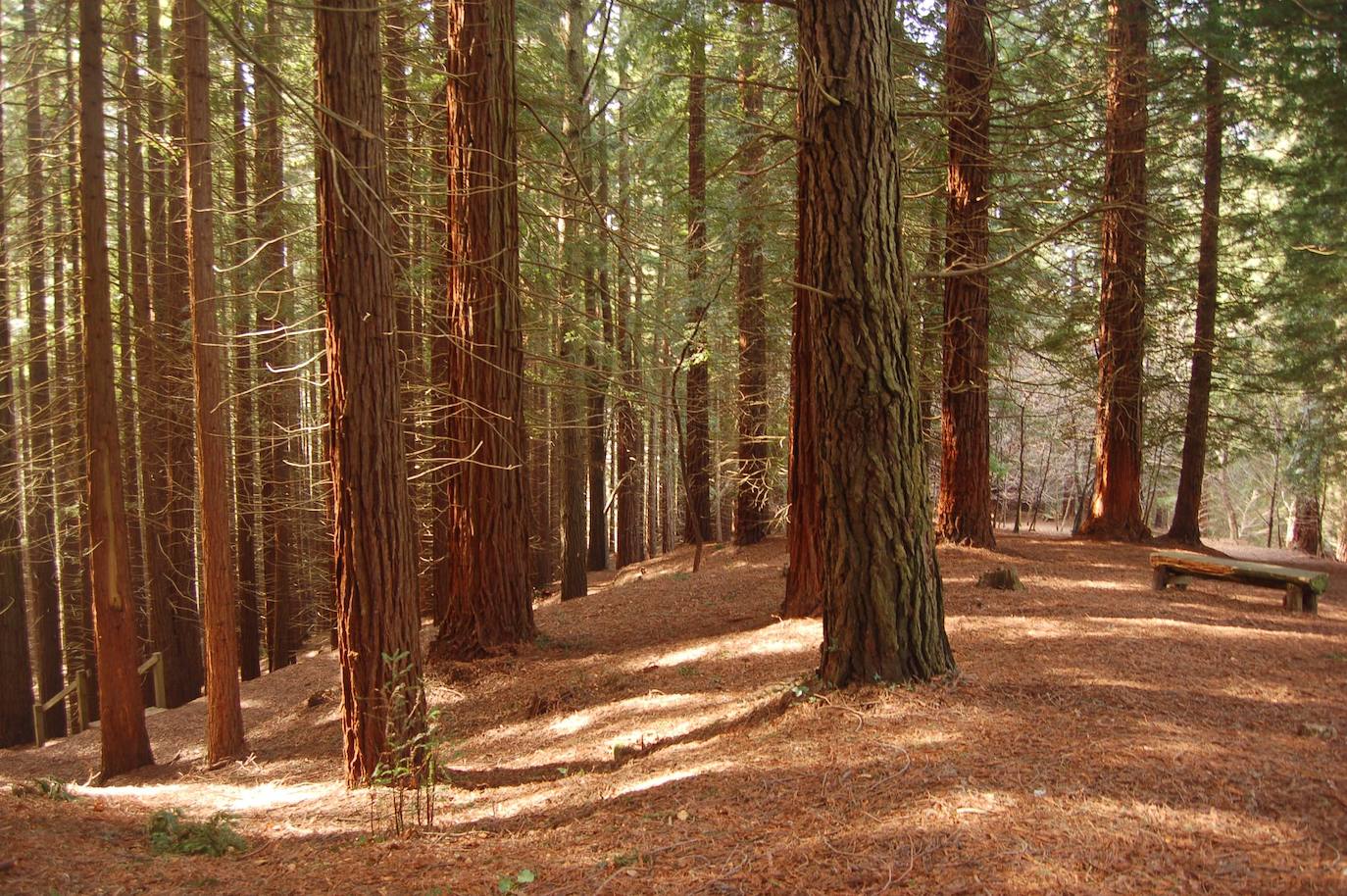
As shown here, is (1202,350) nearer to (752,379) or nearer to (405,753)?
(752,379)

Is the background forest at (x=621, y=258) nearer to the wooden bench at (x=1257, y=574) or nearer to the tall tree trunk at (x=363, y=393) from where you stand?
the tall tree trunk at (x=363, y=393)

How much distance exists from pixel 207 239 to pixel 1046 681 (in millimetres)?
8887

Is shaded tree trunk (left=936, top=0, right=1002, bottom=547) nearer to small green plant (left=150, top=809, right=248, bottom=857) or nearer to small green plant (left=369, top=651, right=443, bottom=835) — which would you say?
small green plant (left=369, top=651, right=443, bottom=835)

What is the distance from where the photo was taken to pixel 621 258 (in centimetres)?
1120

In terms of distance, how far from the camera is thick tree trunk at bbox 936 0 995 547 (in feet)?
35.2

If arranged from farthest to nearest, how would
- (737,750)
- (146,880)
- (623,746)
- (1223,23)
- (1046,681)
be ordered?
(1223,23) → (623,746) → (1046,681) → (737,750) → (146,880)

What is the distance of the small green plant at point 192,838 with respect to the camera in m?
4.88

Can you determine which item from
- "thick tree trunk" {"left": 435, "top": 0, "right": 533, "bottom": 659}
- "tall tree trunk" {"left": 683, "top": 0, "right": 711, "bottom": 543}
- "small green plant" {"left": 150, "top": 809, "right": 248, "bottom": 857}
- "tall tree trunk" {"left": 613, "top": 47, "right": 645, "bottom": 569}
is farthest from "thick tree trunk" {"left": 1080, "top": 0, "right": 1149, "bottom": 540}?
"small green plant" {"left": 150, "top": 809, "right": 248, "bottom": 857}

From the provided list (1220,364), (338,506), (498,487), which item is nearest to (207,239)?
(498,487)

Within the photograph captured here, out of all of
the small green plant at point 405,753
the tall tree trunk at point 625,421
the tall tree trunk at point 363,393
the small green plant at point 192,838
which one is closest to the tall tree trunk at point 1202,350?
the tall tree trunk at point 625,421

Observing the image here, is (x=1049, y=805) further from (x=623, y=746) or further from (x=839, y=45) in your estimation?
(x=839, y=45)

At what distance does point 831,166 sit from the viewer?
5391 mm

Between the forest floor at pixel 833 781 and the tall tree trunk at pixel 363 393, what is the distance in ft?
3.14

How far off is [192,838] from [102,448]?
17.3 feet
